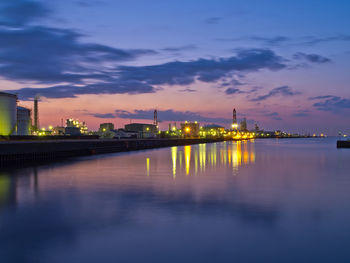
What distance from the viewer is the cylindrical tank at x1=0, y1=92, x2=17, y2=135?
62034 millimetres

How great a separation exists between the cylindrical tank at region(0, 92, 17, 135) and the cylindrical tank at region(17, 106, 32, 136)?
24.9ft

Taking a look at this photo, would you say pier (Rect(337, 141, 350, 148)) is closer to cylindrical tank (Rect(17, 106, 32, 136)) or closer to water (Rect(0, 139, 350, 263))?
water (Rect(0, 139, 350, 263))

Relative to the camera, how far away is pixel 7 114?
2491 inches

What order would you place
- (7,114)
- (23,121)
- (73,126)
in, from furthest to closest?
1. (73,126)
2. (23,121)
3. (7,114)

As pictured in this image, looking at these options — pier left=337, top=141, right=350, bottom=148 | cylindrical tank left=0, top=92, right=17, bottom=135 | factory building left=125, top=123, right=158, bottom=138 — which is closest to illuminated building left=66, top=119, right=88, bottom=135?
factory building left=125, top=123, right=158, bottom=138

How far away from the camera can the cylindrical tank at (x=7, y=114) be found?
204 ft

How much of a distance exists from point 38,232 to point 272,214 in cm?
981

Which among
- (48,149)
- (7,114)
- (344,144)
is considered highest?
(7,114)

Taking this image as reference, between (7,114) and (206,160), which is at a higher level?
(7,114)

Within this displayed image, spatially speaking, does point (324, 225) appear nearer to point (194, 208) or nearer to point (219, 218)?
point (219, 218)

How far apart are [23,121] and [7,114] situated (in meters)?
13.8

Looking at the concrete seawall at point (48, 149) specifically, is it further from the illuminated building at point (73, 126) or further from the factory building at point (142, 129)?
the factory building at point (142, 129)

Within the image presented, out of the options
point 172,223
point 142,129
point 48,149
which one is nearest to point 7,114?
point 48,149

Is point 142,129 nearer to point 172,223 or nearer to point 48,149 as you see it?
point 48,149
